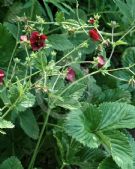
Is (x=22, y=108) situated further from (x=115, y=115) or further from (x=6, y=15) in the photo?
(x=6, y=15)

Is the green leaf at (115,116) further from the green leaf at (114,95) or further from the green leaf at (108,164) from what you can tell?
the green leaf at (114,95)

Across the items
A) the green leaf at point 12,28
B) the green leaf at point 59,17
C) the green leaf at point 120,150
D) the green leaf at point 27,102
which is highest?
the green leaf at point 59,17

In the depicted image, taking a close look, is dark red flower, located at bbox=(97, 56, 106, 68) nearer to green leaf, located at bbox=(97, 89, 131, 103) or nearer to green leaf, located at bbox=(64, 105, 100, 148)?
green leaf, located at bbox=(64, 105, 100, 148)

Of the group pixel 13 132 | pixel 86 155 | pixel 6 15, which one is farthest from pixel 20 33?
pixel 86 155

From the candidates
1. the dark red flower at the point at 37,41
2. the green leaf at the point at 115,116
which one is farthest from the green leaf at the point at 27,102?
the green leaf at the point at 115,116

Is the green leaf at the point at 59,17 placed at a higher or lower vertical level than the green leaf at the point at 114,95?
higher

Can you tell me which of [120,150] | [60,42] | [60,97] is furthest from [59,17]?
[120,150]

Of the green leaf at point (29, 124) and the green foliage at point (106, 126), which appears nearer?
the green foliage at point (106, 126)

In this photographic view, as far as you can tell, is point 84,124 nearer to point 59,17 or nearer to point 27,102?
point 27,102
